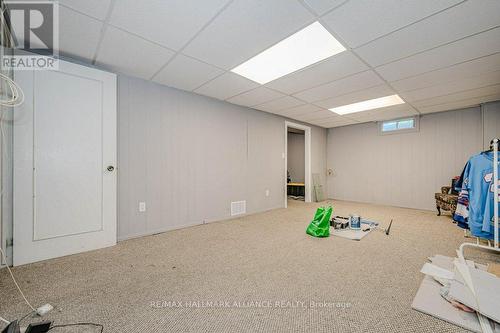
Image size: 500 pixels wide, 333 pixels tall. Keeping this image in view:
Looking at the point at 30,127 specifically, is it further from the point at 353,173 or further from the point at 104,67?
the point at 353,173

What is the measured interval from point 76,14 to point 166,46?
0.73 metres

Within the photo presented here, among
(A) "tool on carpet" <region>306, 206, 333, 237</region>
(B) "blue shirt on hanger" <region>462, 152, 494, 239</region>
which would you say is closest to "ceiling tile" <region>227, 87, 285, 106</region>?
(A) "tool on carpet" <region>306, 206, 333, 237</region>

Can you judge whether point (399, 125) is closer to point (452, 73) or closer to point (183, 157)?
point (452, 73)

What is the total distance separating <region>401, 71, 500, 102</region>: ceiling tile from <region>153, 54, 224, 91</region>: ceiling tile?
3.28 m

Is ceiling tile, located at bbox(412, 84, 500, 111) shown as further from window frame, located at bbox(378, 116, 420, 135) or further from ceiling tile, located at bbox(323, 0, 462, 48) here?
ceiling tile, located at bbox(323, 0, 462, 48)

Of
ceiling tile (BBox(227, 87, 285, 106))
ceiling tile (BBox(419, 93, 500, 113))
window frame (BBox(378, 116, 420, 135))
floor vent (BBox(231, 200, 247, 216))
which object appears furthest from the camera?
window frame (BBox(378, 116, 420, 135))

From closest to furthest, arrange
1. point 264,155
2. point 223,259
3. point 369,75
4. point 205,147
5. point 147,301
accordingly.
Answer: point 147,301 → point 223,259 → point 369,75 → point 205,147 → point 264,155

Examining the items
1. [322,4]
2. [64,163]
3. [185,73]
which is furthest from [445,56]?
[64,163]

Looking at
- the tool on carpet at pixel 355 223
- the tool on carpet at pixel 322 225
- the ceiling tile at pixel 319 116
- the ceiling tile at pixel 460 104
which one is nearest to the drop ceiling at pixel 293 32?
the ceiling tile at pixel 460 104

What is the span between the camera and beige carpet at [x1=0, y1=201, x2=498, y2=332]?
1366 millimetres

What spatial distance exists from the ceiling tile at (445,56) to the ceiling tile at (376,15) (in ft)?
2.43

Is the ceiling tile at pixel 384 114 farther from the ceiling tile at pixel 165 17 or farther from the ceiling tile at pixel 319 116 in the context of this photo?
the ceiling tile at pixel 165 17

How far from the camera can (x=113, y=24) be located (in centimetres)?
185

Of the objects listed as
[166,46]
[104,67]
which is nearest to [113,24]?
[166,46]
